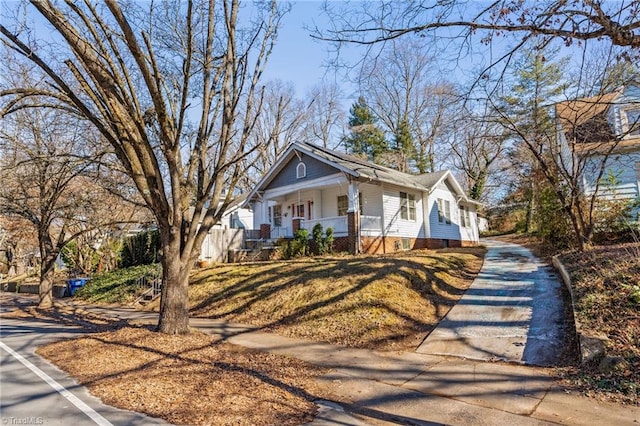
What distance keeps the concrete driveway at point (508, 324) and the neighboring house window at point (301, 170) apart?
1104 cm

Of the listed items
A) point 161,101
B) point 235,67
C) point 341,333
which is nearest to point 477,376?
point 341,333

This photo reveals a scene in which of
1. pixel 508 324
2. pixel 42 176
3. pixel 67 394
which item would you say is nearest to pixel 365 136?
pixel 42 176

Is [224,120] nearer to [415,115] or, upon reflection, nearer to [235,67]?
[235,67]

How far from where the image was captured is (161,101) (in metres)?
6.55

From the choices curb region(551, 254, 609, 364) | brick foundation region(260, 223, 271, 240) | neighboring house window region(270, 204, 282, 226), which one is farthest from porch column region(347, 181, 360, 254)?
curb region(551, 254, 609, 364)

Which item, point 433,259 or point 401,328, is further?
point 433,259

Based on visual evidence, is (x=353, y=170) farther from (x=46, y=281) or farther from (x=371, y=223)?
(x=46, y=281)

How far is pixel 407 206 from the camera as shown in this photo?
799 inches

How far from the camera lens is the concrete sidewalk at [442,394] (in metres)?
4.06

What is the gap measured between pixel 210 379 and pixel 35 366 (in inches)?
131

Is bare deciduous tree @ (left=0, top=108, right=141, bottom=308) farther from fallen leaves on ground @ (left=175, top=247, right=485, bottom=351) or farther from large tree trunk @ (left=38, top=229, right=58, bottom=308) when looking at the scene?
fallen leaves on ground @ (left=175, top=247, right=485, bottom=351)

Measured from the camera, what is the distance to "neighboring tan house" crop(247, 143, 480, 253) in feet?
57.5

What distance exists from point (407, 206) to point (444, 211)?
423 cm

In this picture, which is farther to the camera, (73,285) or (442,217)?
(442,217)
